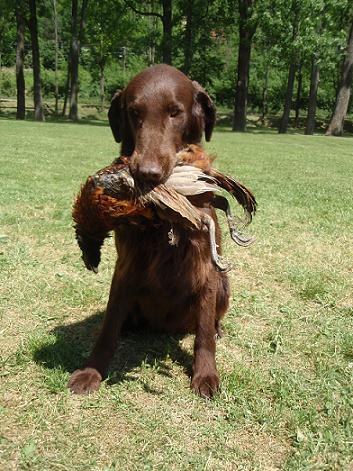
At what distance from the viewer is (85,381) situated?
2750 millimetres

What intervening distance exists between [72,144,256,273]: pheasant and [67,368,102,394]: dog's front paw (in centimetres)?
74

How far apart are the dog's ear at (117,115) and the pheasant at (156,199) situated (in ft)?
1.93

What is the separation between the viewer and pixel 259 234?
19.4 feet

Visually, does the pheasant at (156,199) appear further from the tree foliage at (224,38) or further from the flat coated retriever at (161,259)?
the tree foliage at (224,38)

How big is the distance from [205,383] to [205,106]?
1.73 metres

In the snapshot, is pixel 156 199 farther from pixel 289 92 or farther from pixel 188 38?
pixel 289 92

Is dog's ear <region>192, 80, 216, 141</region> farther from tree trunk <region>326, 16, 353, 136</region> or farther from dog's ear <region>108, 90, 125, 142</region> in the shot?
tree trunk <region>326, 16, 353, 136</region>

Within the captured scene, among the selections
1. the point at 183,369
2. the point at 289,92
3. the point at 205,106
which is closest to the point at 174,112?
the point at 205,106

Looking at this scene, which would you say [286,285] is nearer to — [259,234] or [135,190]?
[259,234]

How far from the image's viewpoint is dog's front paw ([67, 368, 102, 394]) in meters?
2.72

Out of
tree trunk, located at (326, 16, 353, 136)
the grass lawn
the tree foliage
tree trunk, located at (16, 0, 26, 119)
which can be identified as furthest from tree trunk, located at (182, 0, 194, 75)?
the grass lawn

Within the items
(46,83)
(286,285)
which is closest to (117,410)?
(286,285)

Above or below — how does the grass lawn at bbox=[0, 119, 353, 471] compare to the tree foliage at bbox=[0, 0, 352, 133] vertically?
below

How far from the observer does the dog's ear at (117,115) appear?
3.12m
